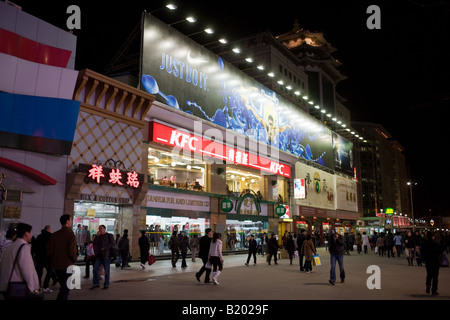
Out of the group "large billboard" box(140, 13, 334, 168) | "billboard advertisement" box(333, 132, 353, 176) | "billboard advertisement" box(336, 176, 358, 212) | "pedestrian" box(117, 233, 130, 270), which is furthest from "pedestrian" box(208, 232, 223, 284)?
"billboard advertisement" box(333, 132, 353, 176)

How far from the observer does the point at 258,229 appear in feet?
119

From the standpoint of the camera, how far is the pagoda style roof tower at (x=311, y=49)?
97500mm

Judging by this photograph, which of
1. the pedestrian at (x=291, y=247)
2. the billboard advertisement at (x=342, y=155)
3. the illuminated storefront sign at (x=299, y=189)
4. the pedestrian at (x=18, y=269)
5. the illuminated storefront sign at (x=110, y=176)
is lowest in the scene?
the pedestrian at (x=291, y=247)

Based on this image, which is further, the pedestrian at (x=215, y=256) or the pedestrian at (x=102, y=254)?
the pedestrian at (x=215, y=256)

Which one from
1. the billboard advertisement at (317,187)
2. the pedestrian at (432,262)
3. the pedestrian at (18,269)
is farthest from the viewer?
the billboard advertisement at (317,187)

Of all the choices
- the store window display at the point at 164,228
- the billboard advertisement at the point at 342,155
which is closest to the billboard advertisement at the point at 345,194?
the billboard advertisement at the point at 342,155

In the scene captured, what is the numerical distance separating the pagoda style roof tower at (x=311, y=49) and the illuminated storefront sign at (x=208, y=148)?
6494cm

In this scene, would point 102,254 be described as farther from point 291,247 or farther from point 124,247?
point 291,247

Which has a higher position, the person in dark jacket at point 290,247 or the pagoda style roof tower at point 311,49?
the pagoda style roof tower at point 311,49

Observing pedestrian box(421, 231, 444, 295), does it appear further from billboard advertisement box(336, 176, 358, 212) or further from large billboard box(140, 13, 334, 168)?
billboard advertisement box(336, 176, 358, 212)

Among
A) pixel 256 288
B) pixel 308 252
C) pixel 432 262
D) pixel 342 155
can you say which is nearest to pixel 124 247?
pixel 256 288

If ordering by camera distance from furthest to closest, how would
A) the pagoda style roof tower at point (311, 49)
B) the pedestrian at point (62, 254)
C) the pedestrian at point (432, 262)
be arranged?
the pagoda style roof tower at point (311, 49) < the pedestrian at point (432, 262) < the pedestrian at point (62, 254)

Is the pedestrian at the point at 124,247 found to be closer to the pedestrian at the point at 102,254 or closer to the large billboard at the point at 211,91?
the pedestrian at the point at 102,254

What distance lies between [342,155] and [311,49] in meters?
49.6
